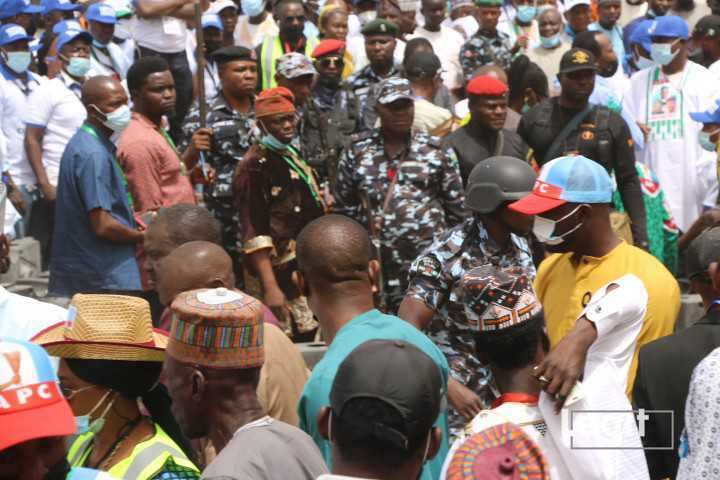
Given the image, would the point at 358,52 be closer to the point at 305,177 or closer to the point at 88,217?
the point at 305,177

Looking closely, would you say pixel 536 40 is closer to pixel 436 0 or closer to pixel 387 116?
pixel 436 0

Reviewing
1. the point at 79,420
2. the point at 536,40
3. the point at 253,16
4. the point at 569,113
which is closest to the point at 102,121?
the point at 569,113

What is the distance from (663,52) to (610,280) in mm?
6661

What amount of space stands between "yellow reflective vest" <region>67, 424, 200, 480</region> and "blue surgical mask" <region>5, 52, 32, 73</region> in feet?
23.8

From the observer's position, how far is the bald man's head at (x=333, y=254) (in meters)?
4.64

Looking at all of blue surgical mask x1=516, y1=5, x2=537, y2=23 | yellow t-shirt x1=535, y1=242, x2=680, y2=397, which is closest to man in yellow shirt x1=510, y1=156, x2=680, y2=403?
yellow t-shirt x1=535, y1=242, x2=680, y2=397

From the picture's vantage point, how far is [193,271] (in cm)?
502

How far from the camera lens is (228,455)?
344 cm

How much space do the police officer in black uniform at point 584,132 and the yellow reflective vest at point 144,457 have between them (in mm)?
5027

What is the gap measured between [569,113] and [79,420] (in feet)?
20.2

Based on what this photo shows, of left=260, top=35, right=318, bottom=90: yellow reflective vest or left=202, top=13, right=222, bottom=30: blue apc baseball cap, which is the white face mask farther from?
left=202, top=13, right=222, bottom=30: blue apc baseball cap

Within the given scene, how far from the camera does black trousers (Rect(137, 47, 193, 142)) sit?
1250 cm

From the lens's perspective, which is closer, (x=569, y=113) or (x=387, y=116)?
(x=387, y=116)

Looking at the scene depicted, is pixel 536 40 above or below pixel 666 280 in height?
below
